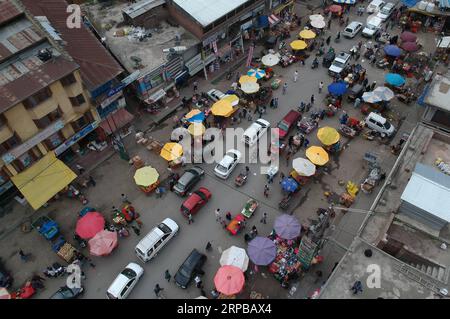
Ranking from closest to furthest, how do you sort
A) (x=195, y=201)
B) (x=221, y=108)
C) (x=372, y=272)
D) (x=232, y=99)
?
(x=372, y=272) < (x=195, y=201) < (x=221, y=108) < (x=232, y=99)

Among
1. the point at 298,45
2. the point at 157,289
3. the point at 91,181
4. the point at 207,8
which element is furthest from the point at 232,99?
the point at 157,289

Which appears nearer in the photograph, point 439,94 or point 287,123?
point 439,94

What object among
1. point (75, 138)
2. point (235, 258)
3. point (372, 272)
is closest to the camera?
point (372, 272)

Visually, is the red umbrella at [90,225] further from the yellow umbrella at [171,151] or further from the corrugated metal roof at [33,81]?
the corrugated metal roof at [33,81]

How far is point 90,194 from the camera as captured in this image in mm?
37094

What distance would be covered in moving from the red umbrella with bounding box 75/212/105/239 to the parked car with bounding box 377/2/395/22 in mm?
50703

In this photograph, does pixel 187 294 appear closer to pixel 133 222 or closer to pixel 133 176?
pixel 133 222

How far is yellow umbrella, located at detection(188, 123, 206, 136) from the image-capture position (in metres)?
40.1

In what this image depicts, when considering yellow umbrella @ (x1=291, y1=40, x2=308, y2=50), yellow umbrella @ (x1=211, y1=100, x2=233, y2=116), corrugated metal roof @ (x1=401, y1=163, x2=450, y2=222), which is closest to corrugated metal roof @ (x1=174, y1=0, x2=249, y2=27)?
yellow umbrella @ (x1=291, y1=40, x2=308, y2=50)

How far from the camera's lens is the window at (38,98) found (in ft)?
101

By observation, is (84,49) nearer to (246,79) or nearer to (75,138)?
(75,138)

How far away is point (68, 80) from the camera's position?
108 ft

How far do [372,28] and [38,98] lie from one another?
4718 centimetres

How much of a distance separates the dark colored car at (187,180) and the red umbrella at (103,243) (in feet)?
25.3
